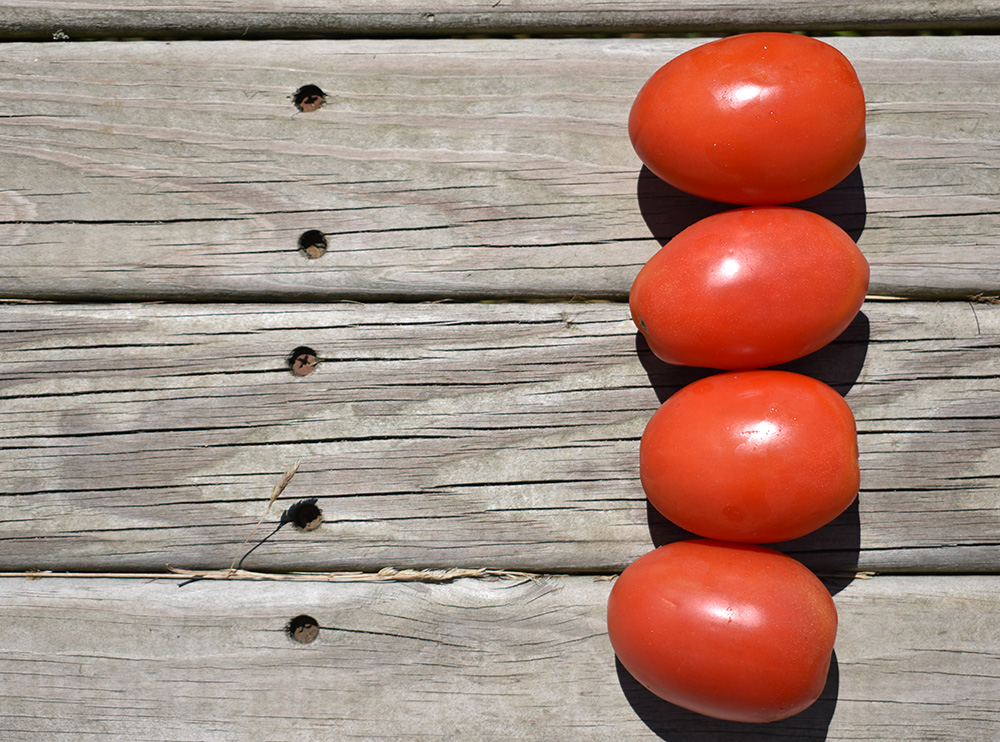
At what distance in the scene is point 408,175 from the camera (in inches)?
38.4

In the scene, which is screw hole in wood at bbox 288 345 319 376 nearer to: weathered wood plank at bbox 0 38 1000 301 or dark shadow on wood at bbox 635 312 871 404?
weathered wood plank at bbox 0 38 1000 301

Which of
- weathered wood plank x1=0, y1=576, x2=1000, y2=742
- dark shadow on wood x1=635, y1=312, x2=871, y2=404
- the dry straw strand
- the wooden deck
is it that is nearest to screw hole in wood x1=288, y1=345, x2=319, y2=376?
the wooden deck

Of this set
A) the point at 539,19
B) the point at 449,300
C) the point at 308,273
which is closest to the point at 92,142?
the point at 308,273

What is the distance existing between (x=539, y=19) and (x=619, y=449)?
2.04 feet

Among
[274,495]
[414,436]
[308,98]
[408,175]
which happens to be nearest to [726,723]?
[414,436]

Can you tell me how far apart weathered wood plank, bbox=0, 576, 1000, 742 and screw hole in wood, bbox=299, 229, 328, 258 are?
461 millimetres

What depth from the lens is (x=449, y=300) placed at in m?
0.98

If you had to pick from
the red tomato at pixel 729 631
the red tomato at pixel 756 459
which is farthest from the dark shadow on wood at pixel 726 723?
the red tomato at pixel 756 459

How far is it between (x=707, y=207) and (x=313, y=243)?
0.55 meters

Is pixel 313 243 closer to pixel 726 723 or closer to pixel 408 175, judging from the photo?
pixel 408 175

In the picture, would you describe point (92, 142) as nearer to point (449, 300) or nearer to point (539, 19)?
point (449, 300)

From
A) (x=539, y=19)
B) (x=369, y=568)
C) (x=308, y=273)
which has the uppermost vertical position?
(x=539, y=19)

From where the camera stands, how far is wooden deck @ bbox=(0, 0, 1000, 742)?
931 millimetres

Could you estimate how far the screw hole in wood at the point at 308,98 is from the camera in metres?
0.99
